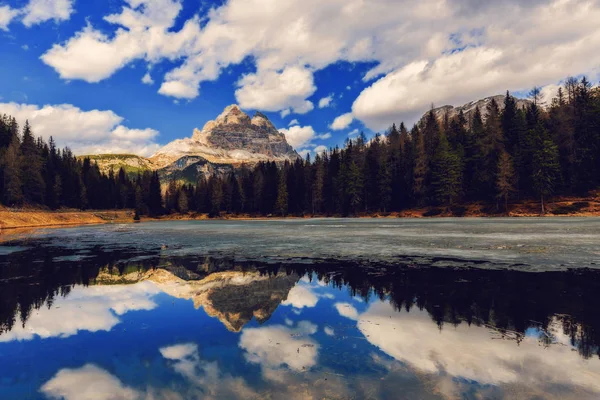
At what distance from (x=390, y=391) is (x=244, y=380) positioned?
2.74 m

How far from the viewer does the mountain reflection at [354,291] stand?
9.01 metres

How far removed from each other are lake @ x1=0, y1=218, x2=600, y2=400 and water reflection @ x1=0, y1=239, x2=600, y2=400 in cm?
4

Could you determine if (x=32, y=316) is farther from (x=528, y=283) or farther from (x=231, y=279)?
(x=528, y=283)

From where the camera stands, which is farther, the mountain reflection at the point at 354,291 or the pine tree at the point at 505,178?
the pine tree at the point at 505,178

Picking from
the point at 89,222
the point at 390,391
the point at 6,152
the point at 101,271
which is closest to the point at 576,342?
the point at 390,391

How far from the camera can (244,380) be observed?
6273mm

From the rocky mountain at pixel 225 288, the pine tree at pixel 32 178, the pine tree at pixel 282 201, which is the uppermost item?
the pine tree at pixel 32 178

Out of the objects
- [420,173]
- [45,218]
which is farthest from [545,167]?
[45,218]

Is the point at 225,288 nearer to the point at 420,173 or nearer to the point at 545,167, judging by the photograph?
the point at 545,167

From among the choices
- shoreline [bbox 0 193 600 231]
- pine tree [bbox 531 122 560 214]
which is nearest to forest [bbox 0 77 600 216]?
pine tree [bbox 531 122 560 214]

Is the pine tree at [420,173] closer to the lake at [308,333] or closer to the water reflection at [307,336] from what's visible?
the lake at [308,333]

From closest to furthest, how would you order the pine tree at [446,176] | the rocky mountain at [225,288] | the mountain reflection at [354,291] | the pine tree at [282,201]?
the mountain reflection at [354,291] < the rocky mountain at [225,288] < the pine tree at [446,176] < the pine tree at [282,201]

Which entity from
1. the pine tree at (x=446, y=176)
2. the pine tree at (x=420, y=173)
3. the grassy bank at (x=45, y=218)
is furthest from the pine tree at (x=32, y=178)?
the pine tree at (x=446, y=176)

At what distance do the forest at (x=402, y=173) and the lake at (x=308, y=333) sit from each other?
7967cm
